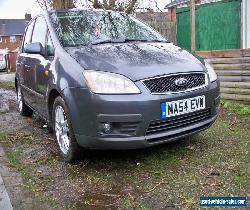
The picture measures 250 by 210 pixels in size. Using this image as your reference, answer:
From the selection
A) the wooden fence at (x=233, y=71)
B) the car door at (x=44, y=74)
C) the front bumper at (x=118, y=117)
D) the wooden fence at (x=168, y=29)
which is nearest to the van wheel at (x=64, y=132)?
the front bumper at (x=118, y=117)

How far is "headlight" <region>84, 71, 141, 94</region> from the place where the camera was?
12.2 ft

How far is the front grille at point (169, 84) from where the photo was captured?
380 centimetres

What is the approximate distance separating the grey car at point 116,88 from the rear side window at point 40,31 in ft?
0.55

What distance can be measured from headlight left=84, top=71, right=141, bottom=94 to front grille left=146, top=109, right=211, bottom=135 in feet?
1.29

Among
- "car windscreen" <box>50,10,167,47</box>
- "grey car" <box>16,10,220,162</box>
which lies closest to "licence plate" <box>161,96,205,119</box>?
"grey car" <box>16,10,220,162</box>

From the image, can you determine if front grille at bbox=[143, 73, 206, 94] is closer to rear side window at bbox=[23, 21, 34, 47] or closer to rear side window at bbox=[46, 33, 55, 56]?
rear side window at bbox=[46, 33, 55, 56]

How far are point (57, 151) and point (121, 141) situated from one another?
138 centimetres

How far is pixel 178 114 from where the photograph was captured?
3.92 m

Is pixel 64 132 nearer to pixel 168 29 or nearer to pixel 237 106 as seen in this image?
pixel 237 106

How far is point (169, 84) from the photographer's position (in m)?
3.89

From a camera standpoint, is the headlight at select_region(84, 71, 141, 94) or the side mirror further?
the side mirror

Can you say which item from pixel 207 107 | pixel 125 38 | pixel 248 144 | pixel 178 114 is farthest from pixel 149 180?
pixel 125 38

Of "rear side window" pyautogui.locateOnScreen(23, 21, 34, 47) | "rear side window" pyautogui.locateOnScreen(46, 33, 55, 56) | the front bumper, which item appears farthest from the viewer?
"rear side window" pyautogui.locateOnScreen(23, 21, 34, 47)

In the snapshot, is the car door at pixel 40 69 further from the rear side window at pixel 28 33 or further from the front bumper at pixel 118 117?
the front bumper at pixel 118 117
